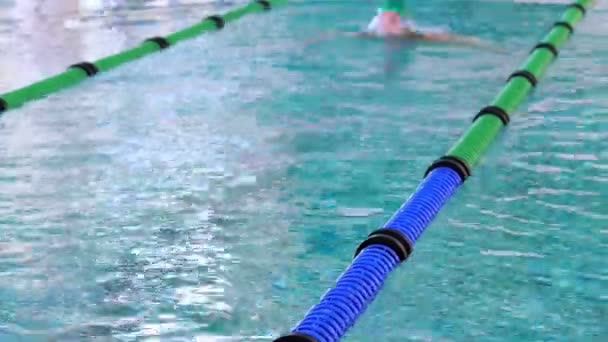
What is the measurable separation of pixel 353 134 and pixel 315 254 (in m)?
1.42

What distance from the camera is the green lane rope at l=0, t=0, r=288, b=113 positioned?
4816 mm

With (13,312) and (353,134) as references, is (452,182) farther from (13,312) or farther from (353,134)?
(13,312)

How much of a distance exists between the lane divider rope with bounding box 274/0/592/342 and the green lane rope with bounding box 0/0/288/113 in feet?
7.57

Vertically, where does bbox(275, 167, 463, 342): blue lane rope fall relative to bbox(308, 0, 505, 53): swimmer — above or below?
below

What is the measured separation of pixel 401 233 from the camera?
265cm

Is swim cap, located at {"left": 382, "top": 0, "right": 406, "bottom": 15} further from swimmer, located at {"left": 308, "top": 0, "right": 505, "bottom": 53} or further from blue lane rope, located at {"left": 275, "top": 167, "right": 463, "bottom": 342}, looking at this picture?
blue lane rope, located at {"left": 275, "top": 167, "right": 463, "bottom": 342}

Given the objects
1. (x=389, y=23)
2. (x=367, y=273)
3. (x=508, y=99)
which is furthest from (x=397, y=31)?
(x=367, y=273)

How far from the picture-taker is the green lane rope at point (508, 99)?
146 inches

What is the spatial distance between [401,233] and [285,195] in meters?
0.99

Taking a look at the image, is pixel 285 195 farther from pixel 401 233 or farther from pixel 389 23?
pixel 389 23

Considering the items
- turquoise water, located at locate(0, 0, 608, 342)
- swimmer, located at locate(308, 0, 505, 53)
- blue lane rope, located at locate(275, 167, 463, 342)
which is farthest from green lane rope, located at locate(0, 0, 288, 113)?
blue lane rope, located at locate(275, 167, 463, 342)

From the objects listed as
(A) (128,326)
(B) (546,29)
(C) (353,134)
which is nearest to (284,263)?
(A) (128,326)

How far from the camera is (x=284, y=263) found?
116 inches

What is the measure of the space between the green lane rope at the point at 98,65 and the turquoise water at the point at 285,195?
0.23 ft
